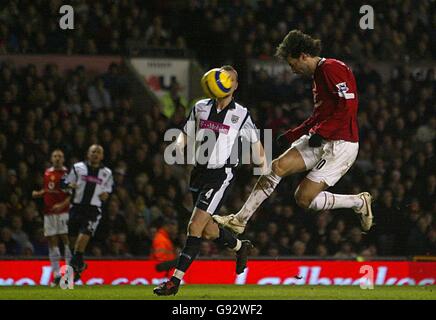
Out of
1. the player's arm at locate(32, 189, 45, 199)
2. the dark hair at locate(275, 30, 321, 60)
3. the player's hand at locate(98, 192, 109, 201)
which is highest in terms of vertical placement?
the dark hair at locate(275, 30, 321, 60)

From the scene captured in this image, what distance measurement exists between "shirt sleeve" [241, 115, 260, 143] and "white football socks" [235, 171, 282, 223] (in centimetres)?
40

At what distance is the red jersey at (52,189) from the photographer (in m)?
13.4

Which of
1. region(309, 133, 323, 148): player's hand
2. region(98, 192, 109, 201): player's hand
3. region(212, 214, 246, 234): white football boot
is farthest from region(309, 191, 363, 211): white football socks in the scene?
region(98, 192, 109, 201): player's hand

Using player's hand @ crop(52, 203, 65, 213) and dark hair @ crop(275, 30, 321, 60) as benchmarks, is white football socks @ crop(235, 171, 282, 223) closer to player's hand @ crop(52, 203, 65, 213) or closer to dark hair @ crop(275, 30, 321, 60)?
dark hair @ crop(275, 30, 321, 60)

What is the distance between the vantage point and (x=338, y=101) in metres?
9.34

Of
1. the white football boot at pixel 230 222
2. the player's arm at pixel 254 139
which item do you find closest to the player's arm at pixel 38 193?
the player's arm at pixel 254 139

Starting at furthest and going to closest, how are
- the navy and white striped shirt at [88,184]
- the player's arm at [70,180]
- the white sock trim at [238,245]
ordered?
the navy and white striped shirt at [88,184], the player's arm at [70,180], the white sock trim at [238,245]

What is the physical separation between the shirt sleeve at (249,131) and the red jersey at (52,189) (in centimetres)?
436

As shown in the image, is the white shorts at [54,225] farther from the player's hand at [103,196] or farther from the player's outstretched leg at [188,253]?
the player's outstretched leg at [188,253]

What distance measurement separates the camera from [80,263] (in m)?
12.4

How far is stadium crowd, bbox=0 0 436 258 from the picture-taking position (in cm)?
1461

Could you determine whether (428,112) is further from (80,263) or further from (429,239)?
(80,263)

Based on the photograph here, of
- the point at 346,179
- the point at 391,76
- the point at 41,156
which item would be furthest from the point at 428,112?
the point at 41,156

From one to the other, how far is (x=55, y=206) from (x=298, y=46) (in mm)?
5197
